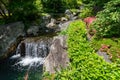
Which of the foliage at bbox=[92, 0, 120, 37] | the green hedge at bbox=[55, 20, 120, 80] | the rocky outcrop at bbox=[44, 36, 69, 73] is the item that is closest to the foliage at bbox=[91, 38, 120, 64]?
the foliage at bbox=[92, 0, 120, 37]

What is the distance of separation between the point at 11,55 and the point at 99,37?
40.2 ft

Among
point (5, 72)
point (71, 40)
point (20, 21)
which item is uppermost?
point (71, 40)

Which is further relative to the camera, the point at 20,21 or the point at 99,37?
the point at 20,21

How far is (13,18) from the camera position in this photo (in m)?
32.0

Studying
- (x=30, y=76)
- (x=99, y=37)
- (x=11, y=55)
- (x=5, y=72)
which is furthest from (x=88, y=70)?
(x=11, y=55)

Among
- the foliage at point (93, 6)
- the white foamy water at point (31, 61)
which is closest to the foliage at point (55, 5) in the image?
the foliage at point (93, 6)

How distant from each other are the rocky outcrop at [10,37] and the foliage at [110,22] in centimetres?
1136

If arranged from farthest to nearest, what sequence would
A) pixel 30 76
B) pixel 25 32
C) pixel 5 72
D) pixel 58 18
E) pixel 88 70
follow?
1. pixel 58 18
2. pixel 25 32
3. pixel 5 72
4. pixel 30 76
5. pixel 88 70

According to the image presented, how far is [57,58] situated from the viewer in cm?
1503

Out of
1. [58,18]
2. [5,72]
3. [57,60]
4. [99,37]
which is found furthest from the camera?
[58,18]

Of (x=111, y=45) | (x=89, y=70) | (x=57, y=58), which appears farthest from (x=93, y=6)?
(x=89, y=70)

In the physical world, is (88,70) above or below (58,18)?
above

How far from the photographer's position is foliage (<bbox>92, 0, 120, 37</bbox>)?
55.7ft

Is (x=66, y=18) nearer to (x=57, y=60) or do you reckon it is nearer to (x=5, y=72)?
(x=5, y=72)
